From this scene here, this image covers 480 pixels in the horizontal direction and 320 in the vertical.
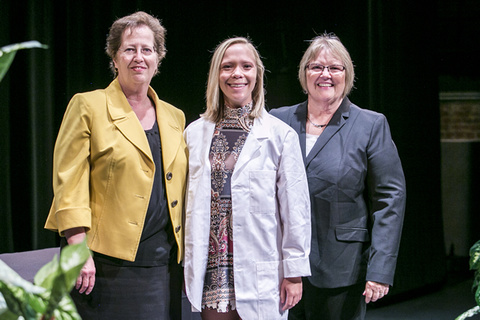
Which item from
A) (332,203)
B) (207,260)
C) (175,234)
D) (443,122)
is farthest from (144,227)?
(443,122)

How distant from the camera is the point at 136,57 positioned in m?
1.93

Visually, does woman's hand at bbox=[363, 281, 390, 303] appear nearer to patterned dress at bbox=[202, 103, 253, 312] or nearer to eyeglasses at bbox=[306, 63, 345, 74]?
patterned dress at bbox=[202, 103, 253, 312]

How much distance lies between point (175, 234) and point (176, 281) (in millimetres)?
183

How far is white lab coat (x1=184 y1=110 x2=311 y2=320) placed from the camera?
187cm

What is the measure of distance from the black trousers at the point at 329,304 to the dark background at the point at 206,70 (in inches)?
99.0

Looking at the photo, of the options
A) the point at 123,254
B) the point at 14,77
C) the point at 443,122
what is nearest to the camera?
the point at 123,254

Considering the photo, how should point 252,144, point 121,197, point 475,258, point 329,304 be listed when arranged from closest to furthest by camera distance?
point 475,258 → point 121,197 → point 252,144 → point 329,304

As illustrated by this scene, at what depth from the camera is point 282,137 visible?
1.96 metres

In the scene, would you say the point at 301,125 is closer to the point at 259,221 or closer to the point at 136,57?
the point at 259,221

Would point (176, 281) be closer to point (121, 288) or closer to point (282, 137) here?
point (121, 288)

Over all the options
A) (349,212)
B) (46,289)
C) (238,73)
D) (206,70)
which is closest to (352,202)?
(349,212)

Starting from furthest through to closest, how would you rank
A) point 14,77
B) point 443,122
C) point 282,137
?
1. point 443,122
2. point 14,77
3. point 282,137

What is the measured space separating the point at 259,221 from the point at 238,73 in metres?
0.51

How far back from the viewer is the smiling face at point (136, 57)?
6.35 ft
